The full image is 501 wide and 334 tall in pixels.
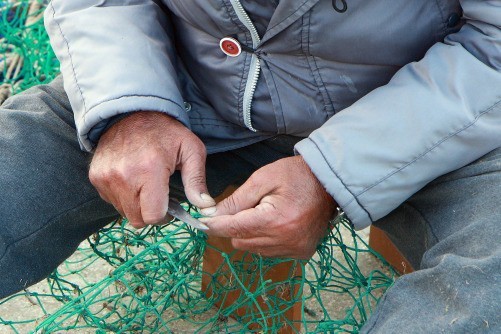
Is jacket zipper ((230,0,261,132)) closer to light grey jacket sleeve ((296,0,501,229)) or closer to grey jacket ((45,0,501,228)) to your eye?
grey jacket ((45,0,501,228))

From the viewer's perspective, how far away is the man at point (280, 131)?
4.37 feet

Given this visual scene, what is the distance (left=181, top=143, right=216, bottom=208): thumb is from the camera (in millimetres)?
1422

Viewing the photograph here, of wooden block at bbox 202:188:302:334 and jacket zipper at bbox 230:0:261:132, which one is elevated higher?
jacket zipper at bbox 230:0:261:132

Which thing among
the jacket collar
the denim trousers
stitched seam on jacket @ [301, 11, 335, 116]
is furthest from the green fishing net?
the jacket collar

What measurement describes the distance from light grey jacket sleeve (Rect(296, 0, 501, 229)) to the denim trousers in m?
0.06

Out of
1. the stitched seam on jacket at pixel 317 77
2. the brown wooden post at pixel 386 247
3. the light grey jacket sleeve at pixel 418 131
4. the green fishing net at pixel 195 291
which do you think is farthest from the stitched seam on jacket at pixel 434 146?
the brown wooden post at pixel 386 247

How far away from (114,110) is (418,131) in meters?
0.53

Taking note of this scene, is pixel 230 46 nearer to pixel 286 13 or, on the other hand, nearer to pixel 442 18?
pixel 286 13

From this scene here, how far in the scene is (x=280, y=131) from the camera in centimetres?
158

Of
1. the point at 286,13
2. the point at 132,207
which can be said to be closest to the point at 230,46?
the point at 286,13

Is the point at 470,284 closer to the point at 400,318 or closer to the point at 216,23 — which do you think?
the point at 400,318

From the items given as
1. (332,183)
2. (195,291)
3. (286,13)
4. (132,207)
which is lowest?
(195,291)

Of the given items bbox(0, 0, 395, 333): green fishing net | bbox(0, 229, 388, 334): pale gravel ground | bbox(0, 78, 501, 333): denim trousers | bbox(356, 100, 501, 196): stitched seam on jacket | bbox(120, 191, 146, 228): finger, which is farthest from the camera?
bbox(0, 229, 388, 334): pale gravel ground

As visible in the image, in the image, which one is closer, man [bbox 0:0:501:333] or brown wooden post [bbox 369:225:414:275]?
man [bbox 0:0:501:333]
